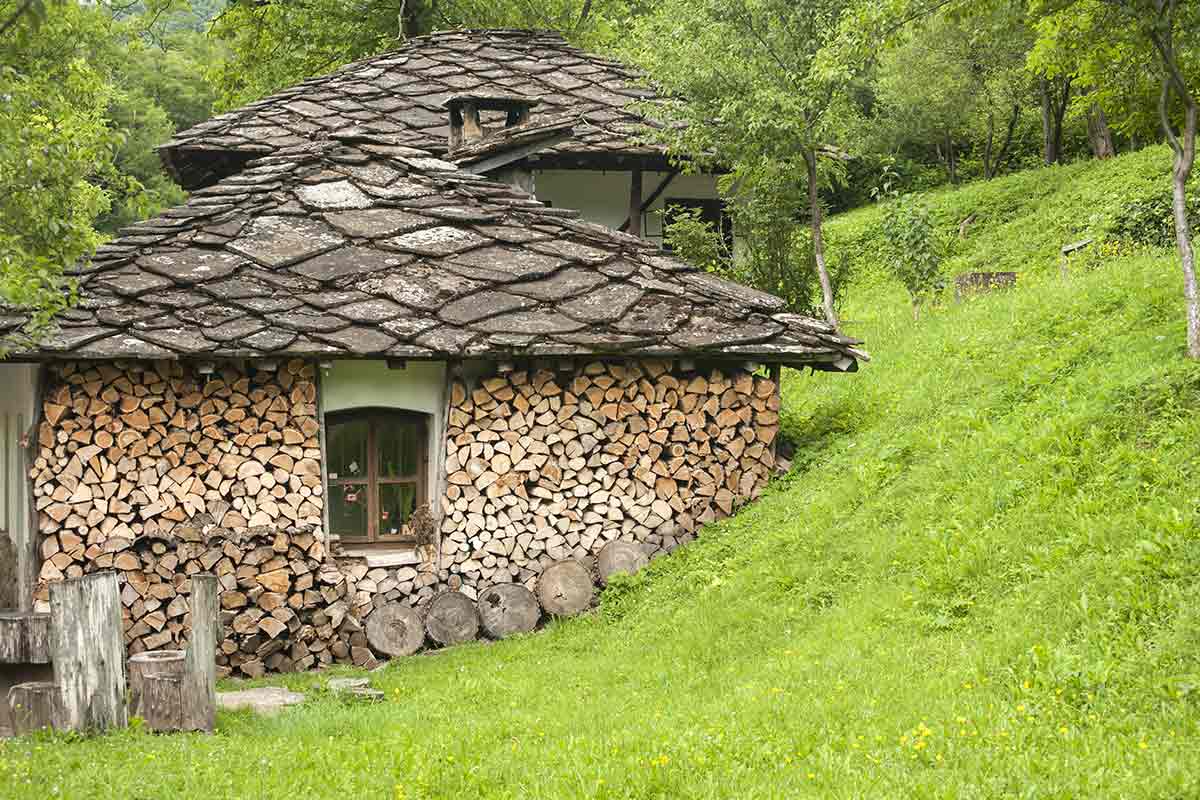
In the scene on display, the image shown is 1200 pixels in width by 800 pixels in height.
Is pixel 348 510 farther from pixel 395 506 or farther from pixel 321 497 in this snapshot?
pixel 321 497

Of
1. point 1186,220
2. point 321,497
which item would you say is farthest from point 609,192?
point 1186,220

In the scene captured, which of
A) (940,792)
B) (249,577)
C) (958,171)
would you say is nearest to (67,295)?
(249,577)

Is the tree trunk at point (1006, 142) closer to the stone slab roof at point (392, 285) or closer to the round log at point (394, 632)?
the stone slab roof at point (392, 285)

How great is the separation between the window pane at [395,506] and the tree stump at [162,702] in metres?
4.45

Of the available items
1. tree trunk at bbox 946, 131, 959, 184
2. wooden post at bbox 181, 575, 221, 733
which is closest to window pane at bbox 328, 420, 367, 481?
wooden post at bbox 181, 575, 221, 733

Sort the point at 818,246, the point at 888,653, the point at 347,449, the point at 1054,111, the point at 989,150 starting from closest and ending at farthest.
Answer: the point at 888,653 → the point at 347,449 → the point at 818,246 → the point at 1054,111 → the point at 989,150

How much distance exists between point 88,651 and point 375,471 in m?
4.92

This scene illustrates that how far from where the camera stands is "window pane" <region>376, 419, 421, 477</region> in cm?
1206

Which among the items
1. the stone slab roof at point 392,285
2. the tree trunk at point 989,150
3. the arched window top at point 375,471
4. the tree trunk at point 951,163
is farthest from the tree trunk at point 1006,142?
the arched window top at point 375,471

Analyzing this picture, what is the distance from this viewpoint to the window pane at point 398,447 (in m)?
12.1

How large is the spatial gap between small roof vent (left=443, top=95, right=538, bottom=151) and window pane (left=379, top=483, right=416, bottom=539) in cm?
612

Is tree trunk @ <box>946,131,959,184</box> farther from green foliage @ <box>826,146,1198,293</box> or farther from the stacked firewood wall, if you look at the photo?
the stacked firewood wall

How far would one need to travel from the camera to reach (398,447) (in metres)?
12.1

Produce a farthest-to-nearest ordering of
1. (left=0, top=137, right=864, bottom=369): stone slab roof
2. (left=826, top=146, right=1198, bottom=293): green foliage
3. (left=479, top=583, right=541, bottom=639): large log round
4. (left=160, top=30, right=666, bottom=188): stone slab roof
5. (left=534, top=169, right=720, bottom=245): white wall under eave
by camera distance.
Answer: (left=826, top=146, right=1198, bottom=293): green foliage, (left=534, top=169, right=720, bottom=245): white wall under eave, (left=160, top=30, right=666, bottom=188): stone slab roof, (left=479, top=583, right=541, bottom=639): large log round, (left=0, top=137, right=864, bottom=369): stone slab roof
